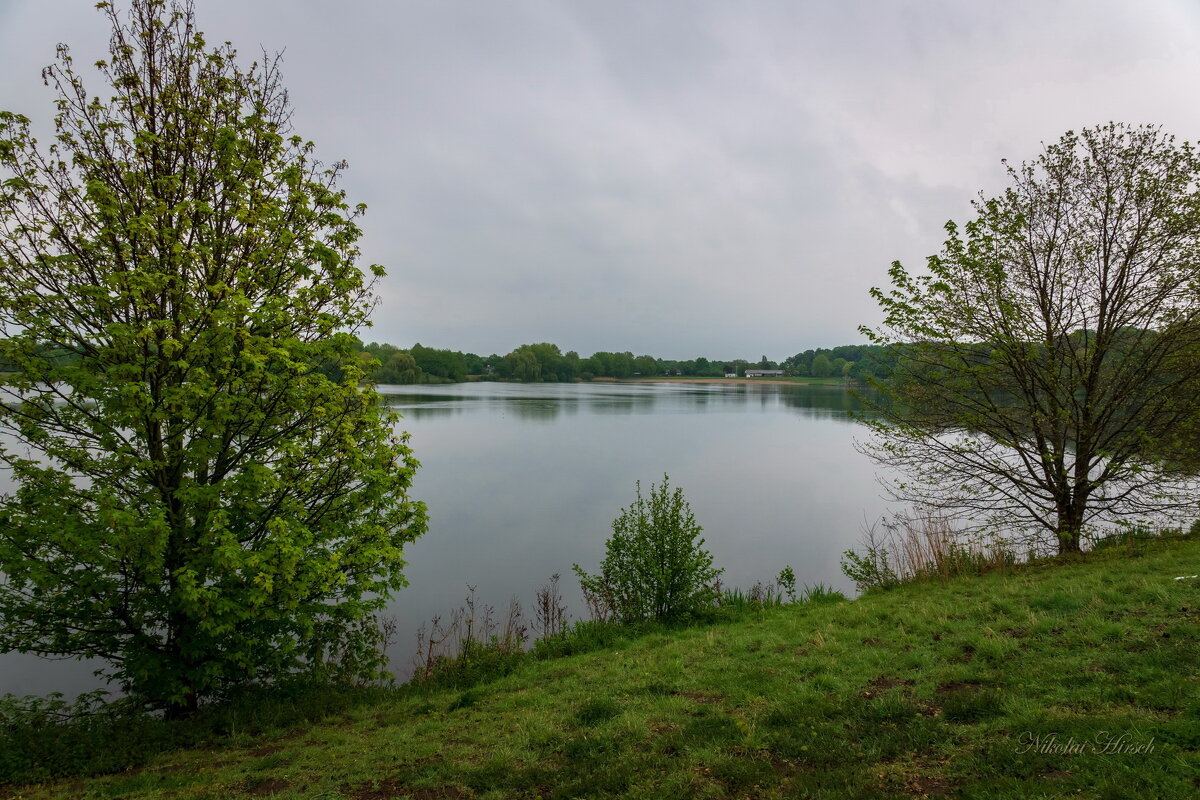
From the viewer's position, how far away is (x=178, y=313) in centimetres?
620

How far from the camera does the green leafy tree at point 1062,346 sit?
31.4 ft

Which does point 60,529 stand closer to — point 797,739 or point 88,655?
point 88,655

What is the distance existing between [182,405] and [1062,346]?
14644mm

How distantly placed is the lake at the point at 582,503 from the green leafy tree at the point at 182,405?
375 cm

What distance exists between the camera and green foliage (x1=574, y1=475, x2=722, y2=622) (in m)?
10.1

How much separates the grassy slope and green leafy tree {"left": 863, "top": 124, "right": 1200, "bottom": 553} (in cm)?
290

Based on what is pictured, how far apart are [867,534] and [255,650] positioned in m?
16.9

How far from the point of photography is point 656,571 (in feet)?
33.2

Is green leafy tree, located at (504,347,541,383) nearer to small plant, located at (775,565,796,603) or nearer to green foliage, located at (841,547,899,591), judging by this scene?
small plant, located at (775,565,796,603)

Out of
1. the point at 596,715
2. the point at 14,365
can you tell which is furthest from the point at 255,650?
the point at 596,715

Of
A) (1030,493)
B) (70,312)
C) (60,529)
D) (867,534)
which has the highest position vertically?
(70,312)

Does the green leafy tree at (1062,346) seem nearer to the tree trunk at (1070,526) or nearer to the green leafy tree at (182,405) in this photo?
the tree trunk at (1070,526)

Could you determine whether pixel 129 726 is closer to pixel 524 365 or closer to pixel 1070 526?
pixel 1070 526

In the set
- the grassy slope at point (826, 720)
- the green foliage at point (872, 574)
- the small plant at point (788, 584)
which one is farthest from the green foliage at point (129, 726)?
the green foliage at point (872, 574)
